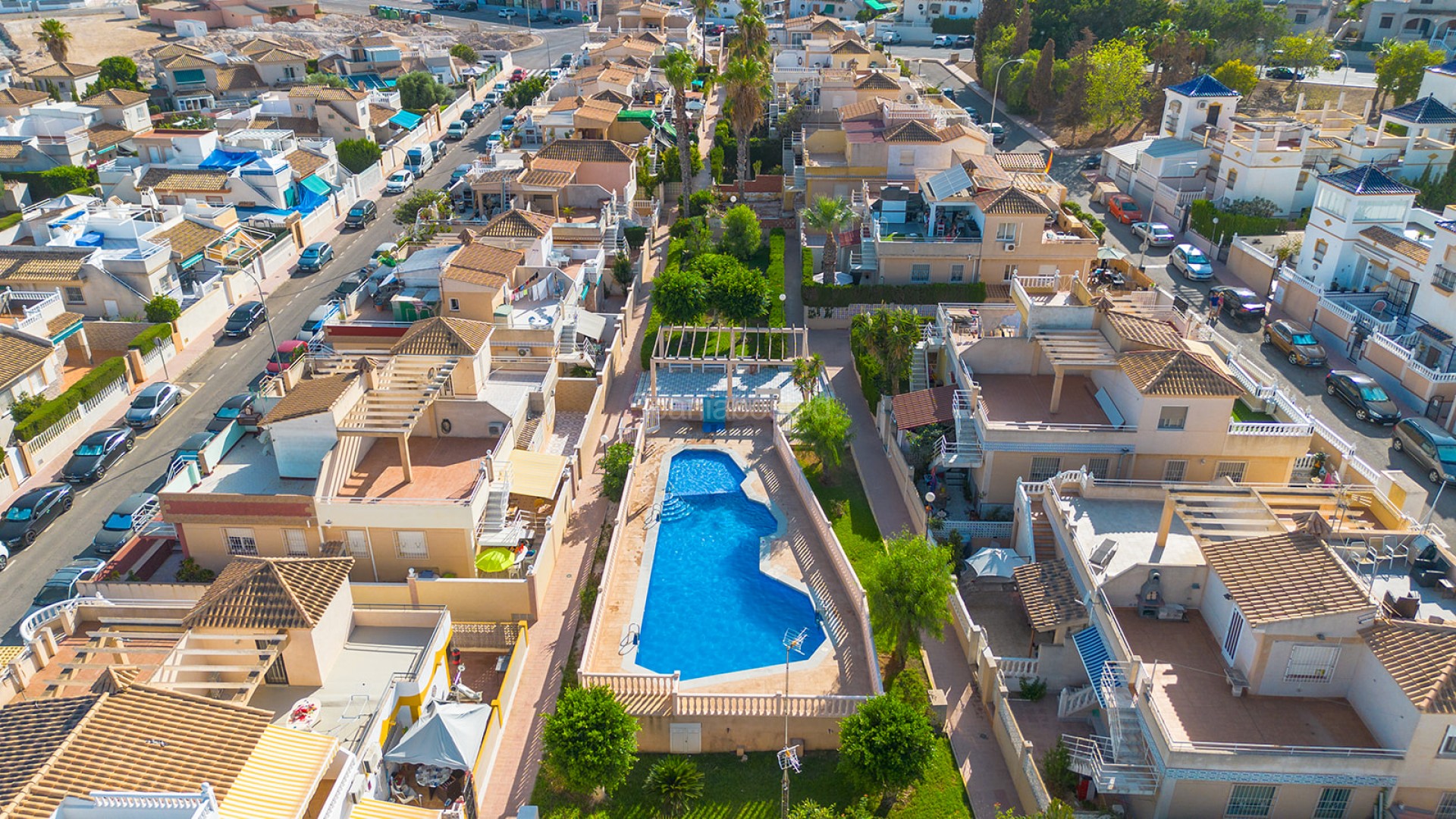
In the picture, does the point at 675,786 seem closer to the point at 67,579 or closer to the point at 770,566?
the point at 770,566

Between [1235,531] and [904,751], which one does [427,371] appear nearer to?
[904,751]

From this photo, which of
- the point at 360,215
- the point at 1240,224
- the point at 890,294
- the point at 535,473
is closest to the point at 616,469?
the point at 535,473

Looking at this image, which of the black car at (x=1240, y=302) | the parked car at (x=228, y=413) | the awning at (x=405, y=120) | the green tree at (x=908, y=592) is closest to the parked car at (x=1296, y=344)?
the black car at (x=1240, y=302)

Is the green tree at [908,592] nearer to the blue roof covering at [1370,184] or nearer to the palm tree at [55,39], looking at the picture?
the blue roof covering at [1370,184]

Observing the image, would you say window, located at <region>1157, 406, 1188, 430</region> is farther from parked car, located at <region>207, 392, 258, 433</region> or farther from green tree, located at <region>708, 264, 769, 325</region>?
parked car, located at <region>207, 392, 258, 433</region>

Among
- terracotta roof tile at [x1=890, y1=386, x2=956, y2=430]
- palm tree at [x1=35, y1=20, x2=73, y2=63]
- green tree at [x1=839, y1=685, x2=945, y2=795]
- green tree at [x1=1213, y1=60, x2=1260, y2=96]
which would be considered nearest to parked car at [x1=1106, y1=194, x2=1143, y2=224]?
green tree at [x1=1213, y1=60, x2=1260, y2=96]

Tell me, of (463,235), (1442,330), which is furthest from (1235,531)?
(463,235)
